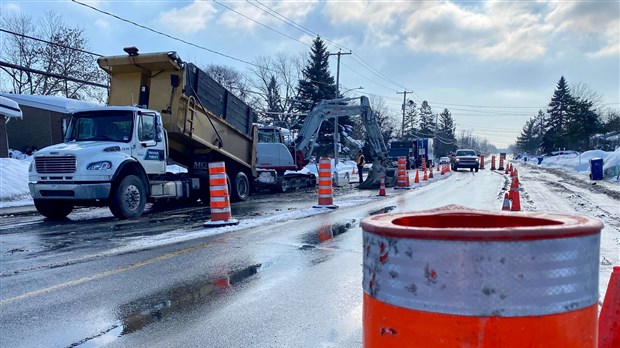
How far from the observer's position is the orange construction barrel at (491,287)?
5.84 feet

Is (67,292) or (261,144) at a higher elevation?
(261,144)

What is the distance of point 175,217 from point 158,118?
2.70m

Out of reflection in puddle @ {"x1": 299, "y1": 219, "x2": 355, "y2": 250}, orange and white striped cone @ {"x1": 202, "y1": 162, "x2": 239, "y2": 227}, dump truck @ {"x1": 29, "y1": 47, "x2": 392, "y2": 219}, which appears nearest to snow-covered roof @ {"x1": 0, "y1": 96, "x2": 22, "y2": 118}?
dump truck @ {"x1": 29, "y1": 47, "x2": 392, "y2": 219}

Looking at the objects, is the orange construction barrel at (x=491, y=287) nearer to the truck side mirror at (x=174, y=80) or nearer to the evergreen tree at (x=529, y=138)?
the truck side mirror at (x=174, y=80)

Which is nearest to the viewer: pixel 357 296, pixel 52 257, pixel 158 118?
pixel 357 296

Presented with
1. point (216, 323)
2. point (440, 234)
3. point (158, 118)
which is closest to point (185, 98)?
point (158, 118)

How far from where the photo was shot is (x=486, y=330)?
69.7 inches

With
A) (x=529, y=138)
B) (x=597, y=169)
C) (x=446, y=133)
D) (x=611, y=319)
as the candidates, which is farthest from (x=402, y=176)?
(x=529, y=138)

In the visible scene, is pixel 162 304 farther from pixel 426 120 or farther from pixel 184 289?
pixel 426 120

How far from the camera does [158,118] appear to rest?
1295 centimetres

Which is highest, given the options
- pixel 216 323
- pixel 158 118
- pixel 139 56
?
pixel 139 56

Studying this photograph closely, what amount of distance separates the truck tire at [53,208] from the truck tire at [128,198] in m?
1.48

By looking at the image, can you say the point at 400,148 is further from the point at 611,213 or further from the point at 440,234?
the point at 440,234

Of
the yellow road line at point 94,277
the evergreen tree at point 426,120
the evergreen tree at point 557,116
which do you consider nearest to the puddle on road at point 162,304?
the yellow road line at point 94,277
